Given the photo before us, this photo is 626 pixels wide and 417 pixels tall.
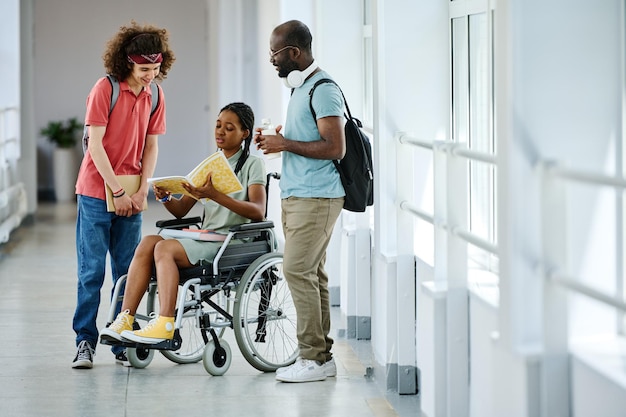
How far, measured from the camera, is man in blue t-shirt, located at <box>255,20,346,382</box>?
13.0ft

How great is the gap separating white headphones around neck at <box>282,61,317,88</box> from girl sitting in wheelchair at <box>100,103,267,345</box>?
467 millimetres

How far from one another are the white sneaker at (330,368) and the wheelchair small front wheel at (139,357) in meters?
0.77

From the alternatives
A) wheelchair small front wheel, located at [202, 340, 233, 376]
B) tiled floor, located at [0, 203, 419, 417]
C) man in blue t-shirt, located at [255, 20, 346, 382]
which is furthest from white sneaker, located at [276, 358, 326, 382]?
wheelchair small front wheel, located at [202, 340, 233, 376]

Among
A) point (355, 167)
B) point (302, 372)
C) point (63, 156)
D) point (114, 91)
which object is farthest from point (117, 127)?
point (63, 156)

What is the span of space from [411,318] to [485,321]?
995mm

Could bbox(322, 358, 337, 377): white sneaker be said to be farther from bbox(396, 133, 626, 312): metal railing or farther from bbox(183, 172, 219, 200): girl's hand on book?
bbox(396, 133, 626, 312): metal railing

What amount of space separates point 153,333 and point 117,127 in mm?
917

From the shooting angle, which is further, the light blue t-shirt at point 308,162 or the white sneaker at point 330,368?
the white sneaker at point 330,368

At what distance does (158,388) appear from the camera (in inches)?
165

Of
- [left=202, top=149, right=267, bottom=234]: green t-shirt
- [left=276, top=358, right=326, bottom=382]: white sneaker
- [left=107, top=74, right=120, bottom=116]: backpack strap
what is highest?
[left=107, top=74, right=120, bottom=116]: backpack strap

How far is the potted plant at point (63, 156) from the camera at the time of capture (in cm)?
1259

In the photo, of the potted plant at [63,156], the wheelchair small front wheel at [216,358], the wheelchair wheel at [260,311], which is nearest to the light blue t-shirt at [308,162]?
the wheelchair wheel at [260,311]

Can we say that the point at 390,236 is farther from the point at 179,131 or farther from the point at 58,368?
the point at 179,131

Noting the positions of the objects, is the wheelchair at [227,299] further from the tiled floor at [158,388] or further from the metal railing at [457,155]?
the metal railing at [457,155]
